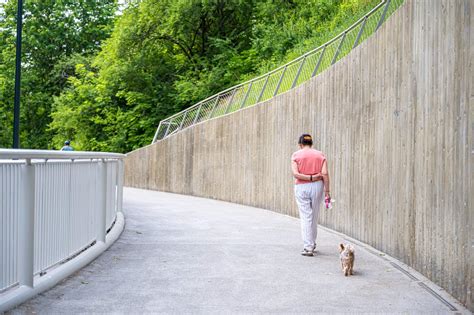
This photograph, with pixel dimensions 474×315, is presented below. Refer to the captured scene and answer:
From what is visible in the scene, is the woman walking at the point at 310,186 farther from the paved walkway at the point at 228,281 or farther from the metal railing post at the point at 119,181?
the metal railing post at the point at 119,181

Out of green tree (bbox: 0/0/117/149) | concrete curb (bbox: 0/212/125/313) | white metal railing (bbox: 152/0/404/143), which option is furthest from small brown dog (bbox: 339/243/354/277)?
green tree (bbox: 0/0/117/149)

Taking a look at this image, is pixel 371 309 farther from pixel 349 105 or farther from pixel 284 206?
pixel 284 206

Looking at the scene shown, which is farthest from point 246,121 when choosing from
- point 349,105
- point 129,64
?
point 129,64

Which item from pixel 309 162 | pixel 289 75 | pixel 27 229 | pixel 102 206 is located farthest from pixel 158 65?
pixel 27 229

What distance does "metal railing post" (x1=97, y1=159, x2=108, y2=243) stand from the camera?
10008mm

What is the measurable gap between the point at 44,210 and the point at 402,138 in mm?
4468

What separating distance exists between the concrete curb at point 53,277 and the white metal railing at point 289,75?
18.8 feet

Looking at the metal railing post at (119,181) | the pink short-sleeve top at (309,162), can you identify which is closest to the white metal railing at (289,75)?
the pink short-sleeve top at (309,162)

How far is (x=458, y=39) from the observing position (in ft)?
22.6

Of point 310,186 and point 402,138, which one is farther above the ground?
point 402,138

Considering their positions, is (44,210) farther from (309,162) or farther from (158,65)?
(158,65)

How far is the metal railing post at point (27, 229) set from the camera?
6.36 m

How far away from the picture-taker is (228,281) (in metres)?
7.80

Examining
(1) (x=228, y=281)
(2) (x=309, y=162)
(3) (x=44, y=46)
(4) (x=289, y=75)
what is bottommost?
(1) (x=228, y=281)
